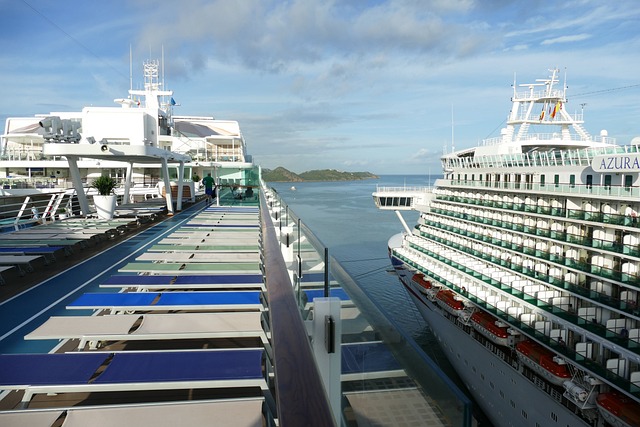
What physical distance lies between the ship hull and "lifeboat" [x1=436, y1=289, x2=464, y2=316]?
1.45 feet

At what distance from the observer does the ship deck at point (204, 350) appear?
49.1 inches

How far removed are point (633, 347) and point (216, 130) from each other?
37.6 metres

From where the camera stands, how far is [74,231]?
983 cm

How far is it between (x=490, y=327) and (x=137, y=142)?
1418 cm

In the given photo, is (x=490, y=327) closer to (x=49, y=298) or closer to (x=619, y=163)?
(x=619, y=163)

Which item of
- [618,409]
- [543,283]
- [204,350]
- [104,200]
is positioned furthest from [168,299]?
[543,283]

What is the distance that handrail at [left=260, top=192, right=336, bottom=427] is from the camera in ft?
4.19

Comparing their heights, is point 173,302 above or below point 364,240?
above

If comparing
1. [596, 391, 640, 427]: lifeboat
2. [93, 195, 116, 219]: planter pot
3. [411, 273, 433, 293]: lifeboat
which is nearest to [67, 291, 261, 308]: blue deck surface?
[93, 195, 116, 219]: planter pot

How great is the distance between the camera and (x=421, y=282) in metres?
22.7

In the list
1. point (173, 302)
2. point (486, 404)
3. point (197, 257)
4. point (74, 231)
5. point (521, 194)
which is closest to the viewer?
point (173, 302)

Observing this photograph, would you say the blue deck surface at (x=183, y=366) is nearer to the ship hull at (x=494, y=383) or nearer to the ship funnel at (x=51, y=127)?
the ship funnel at (x=51, y=127)

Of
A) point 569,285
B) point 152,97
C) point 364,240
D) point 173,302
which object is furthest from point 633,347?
point 152,97

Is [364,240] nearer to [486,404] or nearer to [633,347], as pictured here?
[486,404]
